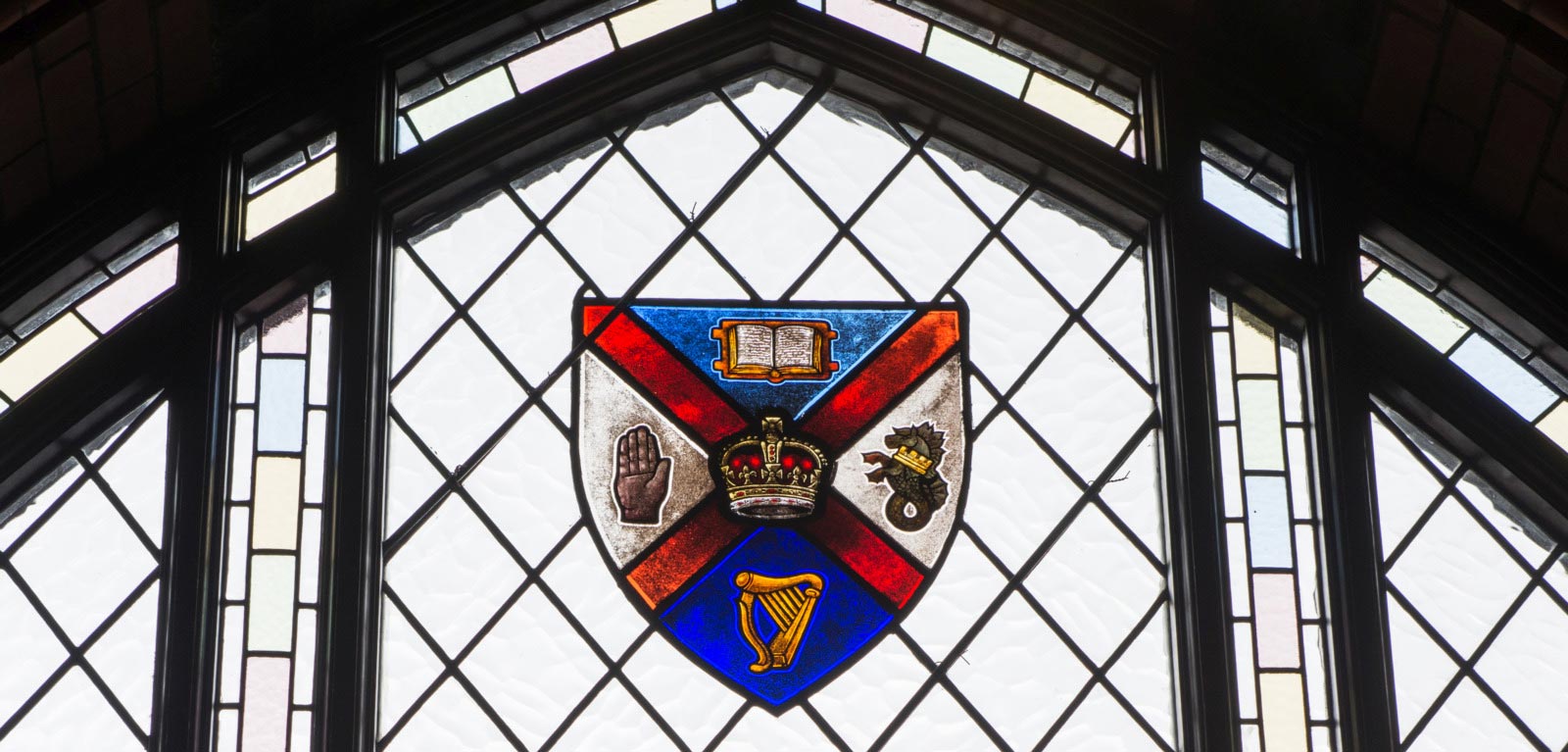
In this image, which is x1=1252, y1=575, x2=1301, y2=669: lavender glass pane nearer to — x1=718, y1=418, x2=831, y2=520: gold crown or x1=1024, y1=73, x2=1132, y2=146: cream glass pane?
x1=718, y1=418, x2=831, y2=520: gold crown

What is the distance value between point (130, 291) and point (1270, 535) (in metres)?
2.71

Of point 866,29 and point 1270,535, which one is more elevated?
point 866,29

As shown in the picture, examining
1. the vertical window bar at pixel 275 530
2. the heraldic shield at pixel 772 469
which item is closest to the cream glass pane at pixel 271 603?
the vertical window bar at pixel 275 530

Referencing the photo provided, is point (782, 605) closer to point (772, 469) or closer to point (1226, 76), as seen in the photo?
point (772, 469)

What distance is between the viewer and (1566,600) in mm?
4438

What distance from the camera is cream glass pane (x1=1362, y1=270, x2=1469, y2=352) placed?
4637 mm

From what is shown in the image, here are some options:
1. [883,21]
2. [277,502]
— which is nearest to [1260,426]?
[883,21]

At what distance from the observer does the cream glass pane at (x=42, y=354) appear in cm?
439

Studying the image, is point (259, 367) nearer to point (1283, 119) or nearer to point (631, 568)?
point (631, 568)

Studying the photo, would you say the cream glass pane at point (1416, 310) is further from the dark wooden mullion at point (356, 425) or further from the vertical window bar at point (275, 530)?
the vertical window bar at point (275, 530)

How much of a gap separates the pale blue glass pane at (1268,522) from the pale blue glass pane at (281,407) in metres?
2.16

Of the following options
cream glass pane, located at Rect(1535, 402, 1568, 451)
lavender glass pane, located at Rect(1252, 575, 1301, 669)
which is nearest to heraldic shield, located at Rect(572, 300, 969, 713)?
lavender glass pane, located at Rect(1252, 575, 1301, 669)

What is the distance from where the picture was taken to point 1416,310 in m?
4.67

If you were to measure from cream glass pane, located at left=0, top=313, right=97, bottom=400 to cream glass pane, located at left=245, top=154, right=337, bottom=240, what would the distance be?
1.47 feet
